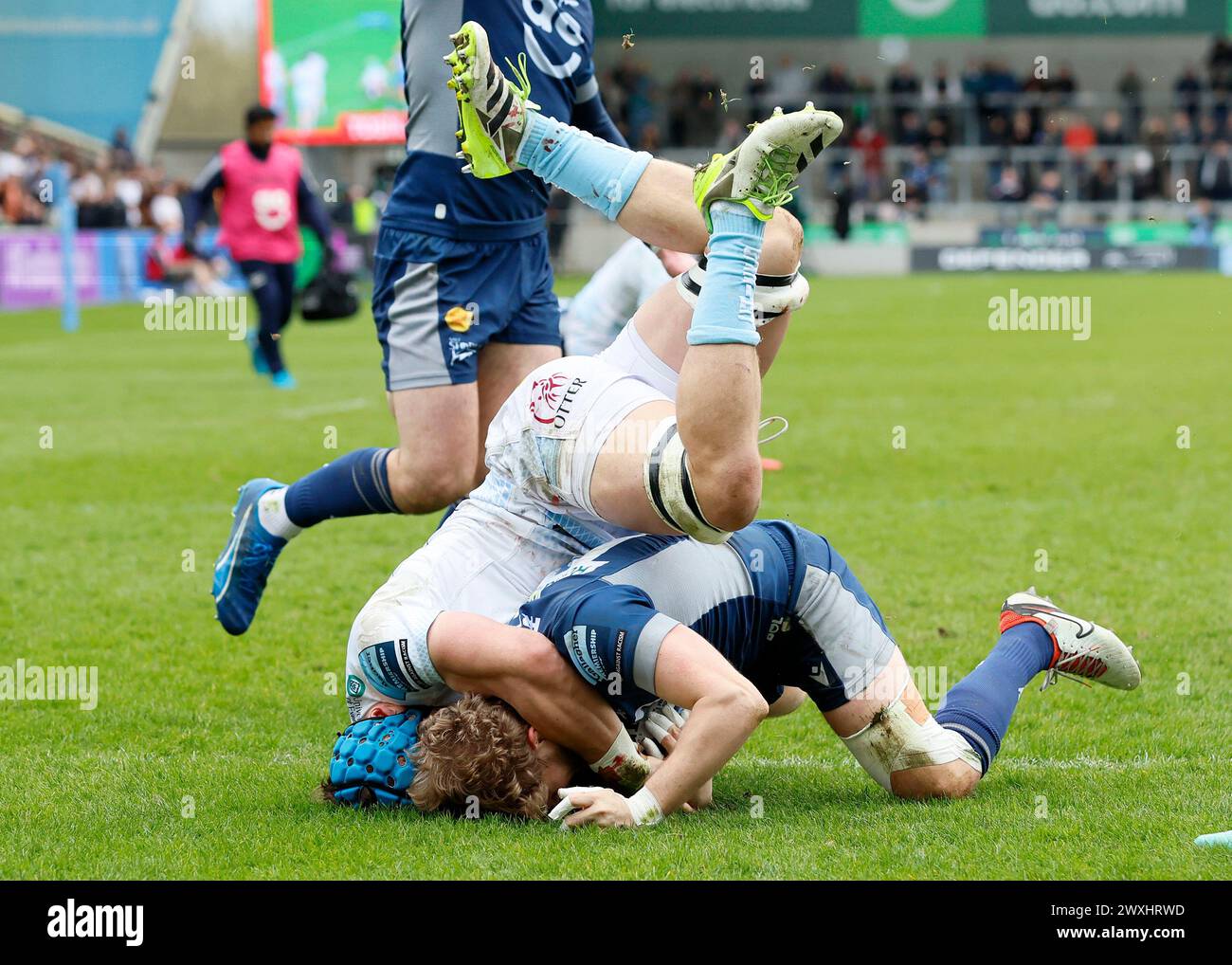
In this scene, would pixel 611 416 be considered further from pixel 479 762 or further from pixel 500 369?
pixel 500 369

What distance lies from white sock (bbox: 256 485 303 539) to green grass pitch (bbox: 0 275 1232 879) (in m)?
0.46

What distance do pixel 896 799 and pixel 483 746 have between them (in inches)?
41.5

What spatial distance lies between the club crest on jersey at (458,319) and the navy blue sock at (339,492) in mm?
502

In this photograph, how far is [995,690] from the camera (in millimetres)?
4270

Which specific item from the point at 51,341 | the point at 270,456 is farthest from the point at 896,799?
the point at 51,341

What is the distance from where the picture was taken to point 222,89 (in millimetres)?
38625

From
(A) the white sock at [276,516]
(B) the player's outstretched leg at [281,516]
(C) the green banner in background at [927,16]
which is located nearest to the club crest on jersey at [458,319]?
(B) the player's outstretched leg at [281,516]

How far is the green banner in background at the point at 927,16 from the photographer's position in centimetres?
3222

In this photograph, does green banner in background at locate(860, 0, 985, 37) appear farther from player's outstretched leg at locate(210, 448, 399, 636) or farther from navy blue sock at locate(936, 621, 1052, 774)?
navy blue sock at locate(936, 621, 1052, 774)

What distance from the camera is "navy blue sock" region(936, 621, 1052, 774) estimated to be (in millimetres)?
4090

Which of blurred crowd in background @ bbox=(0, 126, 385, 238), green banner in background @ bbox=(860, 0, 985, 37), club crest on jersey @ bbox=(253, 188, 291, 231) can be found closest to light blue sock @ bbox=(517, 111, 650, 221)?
club crest on jersey @ bbox=(253, 188, 291, 231)

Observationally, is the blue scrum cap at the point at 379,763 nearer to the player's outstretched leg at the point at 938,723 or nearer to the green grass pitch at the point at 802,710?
the green grass pitch at the point at 802,710

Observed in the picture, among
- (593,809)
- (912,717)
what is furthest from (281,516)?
(912,717)

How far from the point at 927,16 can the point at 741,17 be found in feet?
12.1
